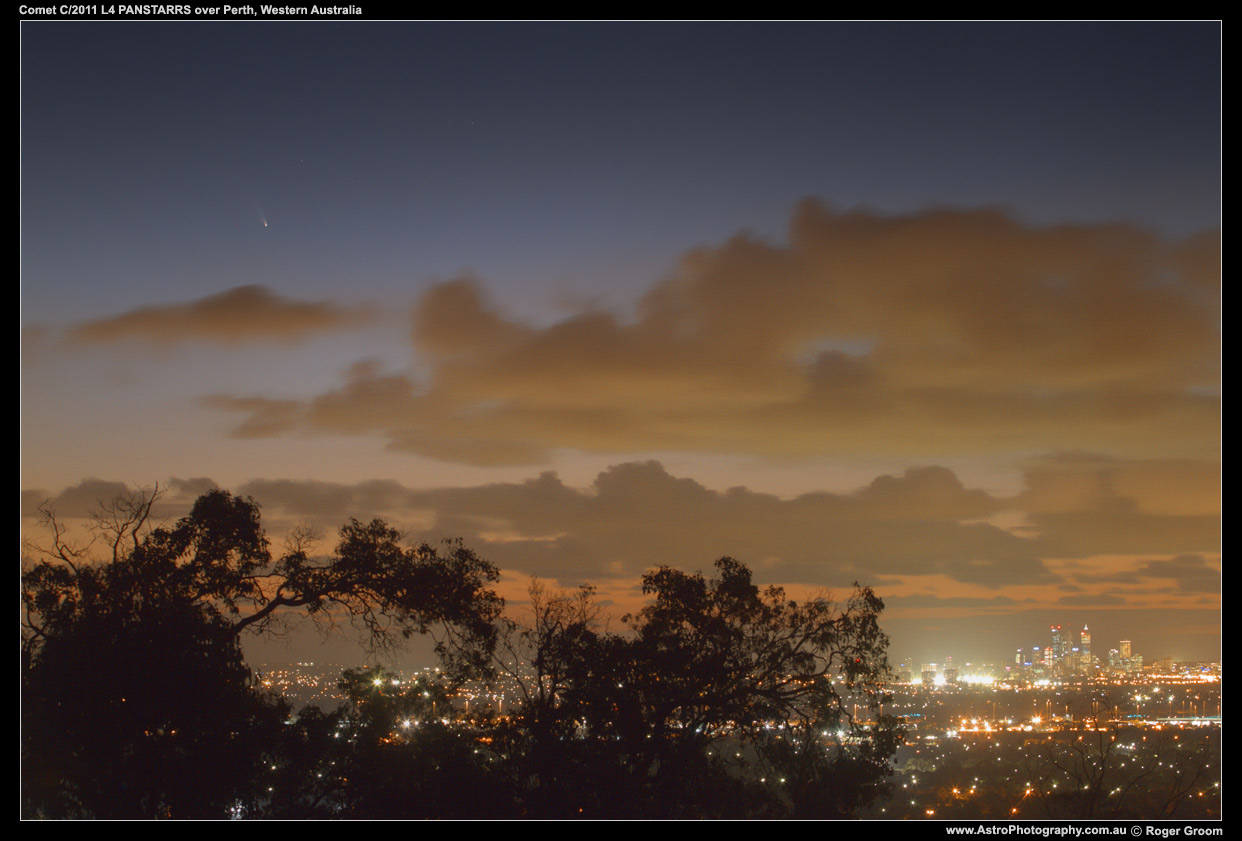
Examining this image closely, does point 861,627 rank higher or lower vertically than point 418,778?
higher

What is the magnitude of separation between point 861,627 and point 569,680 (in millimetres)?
4018

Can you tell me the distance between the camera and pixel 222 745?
9984 mm

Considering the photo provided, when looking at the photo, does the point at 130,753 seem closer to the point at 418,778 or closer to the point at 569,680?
the point at 418,778
